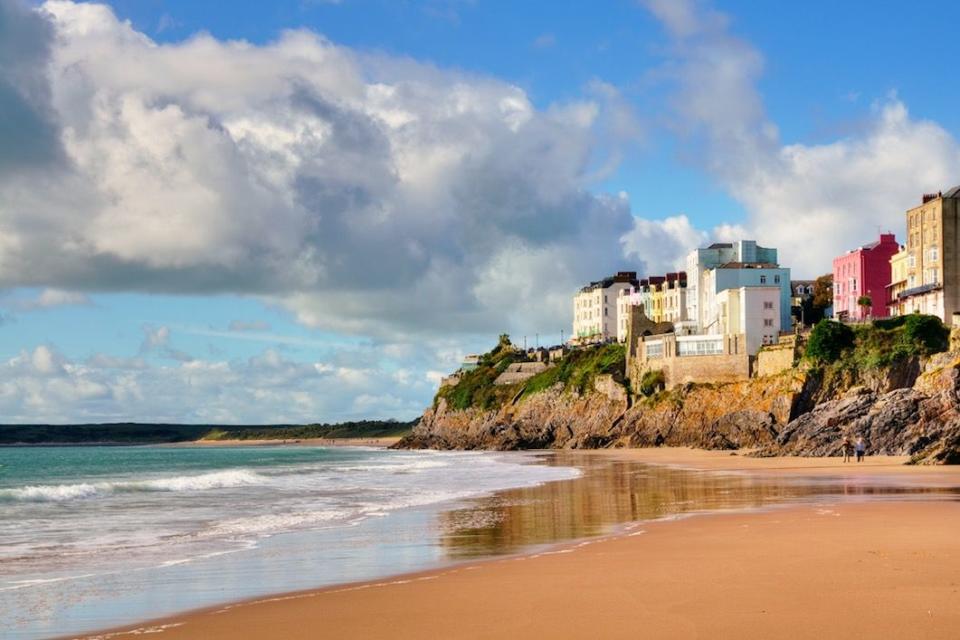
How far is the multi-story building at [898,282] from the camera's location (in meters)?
66.2

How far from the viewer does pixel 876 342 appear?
57.5 m

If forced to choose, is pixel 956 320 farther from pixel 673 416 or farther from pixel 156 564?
pixel 156 564

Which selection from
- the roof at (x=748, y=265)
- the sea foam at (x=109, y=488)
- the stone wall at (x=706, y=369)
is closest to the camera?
the sea foam at (x=109, y=488)

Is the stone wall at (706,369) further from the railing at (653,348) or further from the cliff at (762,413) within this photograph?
the railing at (653,348)

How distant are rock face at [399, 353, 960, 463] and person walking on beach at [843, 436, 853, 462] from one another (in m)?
0.71

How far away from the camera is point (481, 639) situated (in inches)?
375

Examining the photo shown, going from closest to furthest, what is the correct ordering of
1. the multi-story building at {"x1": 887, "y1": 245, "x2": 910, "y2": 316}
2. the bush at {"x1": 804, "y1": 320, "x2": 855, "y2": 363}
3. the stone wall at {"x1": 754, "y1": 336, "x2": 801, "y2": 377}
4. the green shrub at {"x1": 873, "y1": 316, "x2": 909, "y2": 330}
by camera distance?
the green shrub at {"x1": 873, "y1": 316, "x2": 909, "y2": 330} < the bush at {"x1": 804, "y1": 320, "x2": 855, "y2": 363} < the stone wall at {"x1": 754, "y1": 336, "x2": 801, "y2": 377} < the multi-story building at {"x1": 887, "y1": 245, "x2": 910, "y2": 316}

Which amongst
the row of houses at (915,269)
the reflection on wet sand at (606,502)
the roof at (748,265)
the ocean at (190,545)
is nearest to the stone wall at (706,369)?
the row of houses at (915,269)

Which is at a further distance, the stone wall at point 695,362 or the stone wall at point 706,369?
the stone wall at point 695,362

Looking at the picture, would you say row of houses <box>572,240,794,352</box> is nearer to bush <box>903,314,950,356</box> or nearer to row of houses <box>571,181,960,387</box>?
row of houses <box>571,181,960,387</box>

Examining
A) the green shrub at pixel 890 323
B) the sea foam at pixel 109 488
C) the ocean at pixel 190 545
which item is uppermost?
the green shrub at pixel 890 323

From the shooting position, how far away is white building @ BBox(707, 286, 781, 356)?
6856cm

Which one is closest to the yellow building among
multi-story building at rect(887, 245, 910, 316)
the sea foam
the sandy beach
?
multi-story building at rect(887, 245, 910, 316)

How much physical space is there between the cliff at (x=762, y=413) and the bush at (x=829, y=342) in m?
0.56
